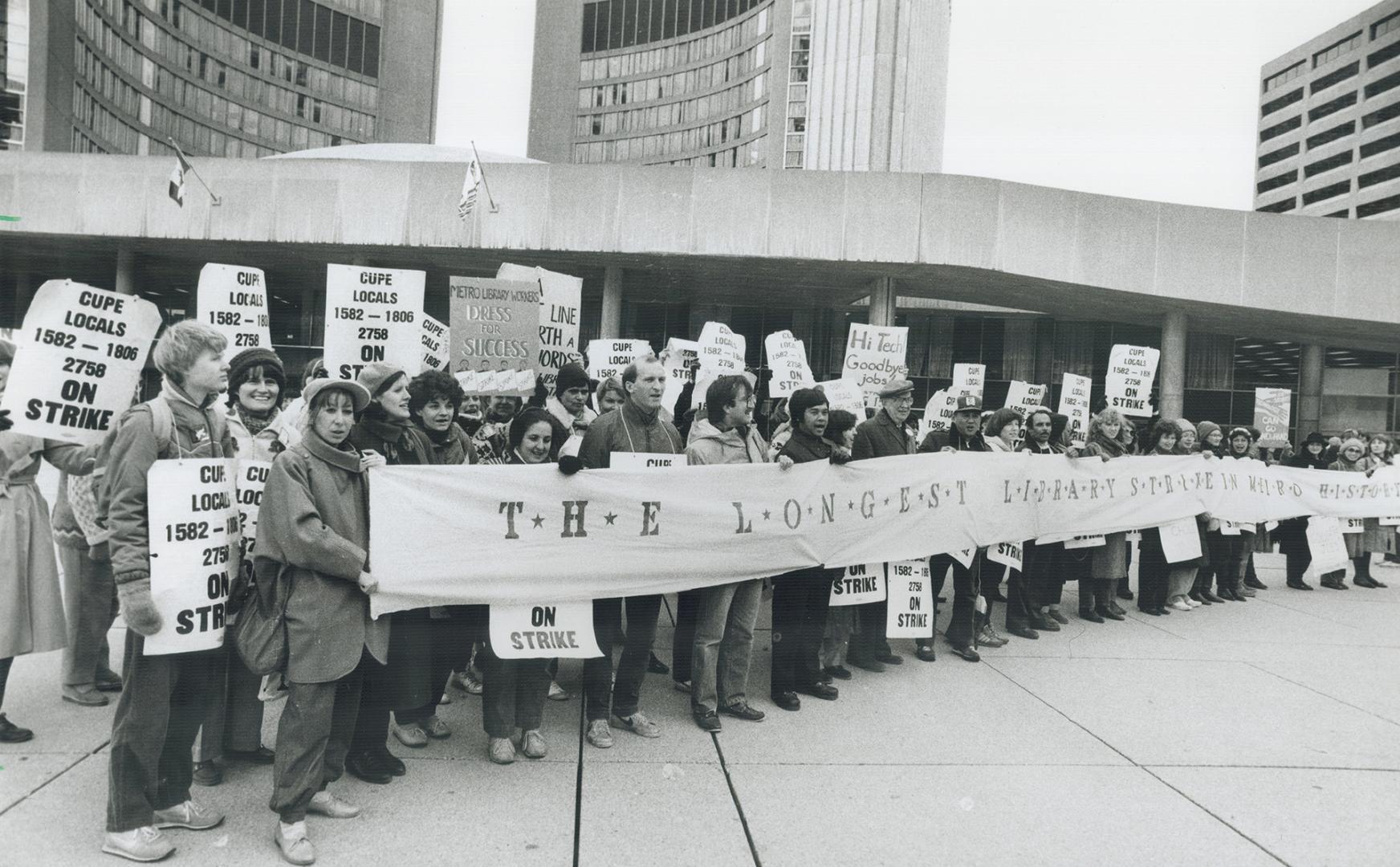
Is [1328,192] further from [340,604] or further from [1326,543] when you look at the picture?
[340,604]

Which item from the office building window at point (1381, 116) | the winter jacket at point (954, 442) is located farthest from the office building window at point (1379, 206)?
the winter jacket at point (954, 442)

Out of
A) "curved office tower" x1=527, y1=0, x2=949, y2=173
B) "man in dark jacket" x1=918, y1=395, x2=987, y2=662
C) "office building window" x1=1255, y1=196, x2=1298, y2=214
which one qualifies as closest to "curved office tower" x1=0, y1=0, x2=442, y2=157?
"curved office tower" x1=527, y1=0, x2=949, y2=173

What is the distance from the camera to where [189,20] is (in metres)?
74.1

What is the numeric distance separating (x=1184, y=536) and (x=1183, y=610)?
0.76 meters

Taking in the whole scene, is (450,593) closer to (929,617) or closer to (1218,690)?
(929,617)

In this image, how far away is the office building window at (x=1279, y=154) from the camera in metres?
110

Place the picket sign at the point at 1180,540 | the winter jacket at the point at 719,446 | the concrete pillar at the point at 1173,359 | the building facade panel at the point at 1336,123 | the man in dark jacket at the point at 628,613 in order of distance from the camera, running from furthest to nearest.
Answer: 1. the building facade panel at the point at 1336,123
2. the concrete pillar at the point at 1173,359
3. the picket sign at the point at 1180,540
4. the winter jacket at the point at 719,446
5. the man in dark jacket at the point at 628,613

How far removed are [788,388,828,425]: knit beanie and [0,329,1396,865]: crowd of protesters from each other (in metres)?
0.02

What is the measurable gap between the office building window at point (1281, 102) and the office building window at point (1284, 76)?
1.83 meters

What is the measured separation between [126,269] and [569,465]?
2474cm

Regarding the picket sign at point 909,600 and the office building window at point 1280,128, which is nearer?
the picket sign at point 909,600

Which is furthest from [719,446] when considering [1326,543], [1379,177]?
[1379,177]

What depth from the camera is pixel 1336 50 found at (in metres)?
102

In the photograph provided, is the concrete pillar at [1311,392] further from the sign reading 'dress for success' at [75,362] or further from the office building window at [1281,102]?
the office building window at [1281,102]
